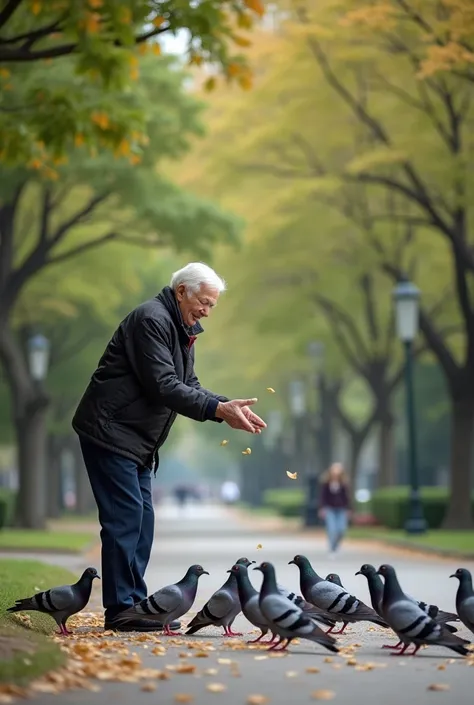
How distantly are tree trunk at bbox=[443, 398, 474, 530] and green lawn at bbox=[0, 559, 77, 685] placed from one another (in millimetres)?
19375

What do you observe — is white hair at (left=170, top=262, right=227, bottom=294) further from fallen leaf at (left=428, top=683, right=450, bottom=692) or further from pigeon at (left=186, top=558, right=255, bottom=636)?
fallen leaf at (left=428, top=683, right=450, bottom=692)

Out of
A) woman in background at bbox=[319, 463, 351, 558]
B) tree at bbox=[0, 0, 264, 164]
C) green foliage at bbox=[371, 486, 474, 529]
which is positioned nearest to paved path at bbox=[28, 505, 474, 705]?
tree at bbox=[0, 0, 264, 164]

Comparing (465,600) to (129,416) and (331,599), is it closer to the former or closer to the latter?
(331,599)

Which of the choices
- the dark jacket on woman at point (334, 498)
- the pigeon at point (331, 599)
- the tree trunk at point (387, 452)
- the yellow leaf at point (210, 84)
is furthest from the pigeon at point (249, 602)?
the tree trunk at point (387, 452)

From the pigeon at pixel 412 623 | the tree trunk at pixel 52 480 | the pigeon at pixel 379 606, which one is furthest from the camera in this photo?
the tree trunk at pixel 52 480

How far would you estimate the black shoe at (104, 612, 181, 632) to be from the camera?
968 centimetres

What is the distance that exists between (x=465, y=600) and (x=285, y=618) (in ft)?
4.32

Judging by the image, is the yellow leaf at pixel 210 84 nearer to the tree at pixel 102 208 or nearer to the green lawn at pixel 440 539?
the green lawn at pixel 440 539

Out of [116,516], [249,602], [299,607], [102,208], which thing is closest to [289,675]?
[249,602]

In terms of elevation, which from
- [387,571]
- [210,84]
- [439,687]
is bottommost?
[439,687]

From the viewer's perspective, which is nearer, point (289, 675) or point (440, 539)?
point (289, 675)

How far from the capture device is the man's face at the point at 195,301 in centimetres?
995

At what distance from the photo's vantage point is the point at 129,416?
32.5 ft

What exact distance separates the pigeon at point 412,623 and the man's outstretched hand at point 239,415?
1.35 metres
